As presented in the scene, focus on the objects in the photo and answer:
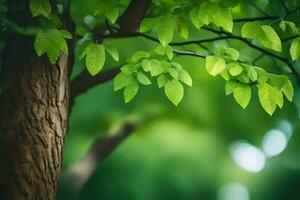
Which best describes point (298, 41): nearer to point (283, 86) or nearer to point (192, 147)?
point (283, 86)

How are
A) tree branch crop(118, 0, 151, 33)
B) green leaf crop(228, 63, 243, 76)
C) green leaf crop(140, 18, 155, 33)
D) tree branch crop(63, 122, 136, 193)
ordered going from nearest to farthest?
1. green leaf crop(228, 63, 243, 76)
2. tree branch crop(118, 0, 151, 33)
3. green leaf crop(140, 18, 155, 33)
4. tree branch crop(63, 122, 136, 193)

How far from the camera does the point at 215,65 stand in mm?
1510

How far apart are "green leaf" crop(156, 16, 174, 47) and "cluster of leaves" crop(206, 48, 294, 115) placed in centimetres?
16

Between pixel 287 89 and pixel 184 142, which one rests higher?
pixel 287 89

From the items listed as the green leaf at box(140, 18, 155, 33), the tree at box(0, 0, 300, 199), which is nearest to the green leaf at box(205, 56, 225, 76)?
the tree at box(0, 0, 300, 199)

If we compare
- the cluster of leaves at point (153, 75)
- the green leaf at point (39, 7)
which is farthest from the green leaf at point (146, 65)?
the green leaf at point (39, 7)

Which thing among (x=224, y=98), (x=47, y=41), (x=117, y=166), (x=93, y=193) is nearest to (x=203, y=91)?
(x=224, y=98)

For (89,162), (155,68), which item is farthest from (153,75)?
(89,162)

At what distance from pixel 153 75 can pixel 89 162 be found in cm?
226

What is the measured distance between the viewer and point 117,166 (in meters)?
4.85

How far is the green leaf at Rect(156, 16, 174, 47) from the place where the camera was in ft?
5.13

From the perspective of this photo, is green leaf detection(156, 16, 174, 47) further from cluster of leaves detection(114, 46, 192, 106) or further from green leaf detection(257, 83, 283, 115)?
green leaf detection(257, 83, 283, 115)

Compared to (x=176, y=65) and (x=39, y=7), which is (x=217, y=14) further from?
(x=39, y=7)

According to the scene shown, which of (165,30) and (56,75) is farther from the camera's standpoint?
(56,75)
